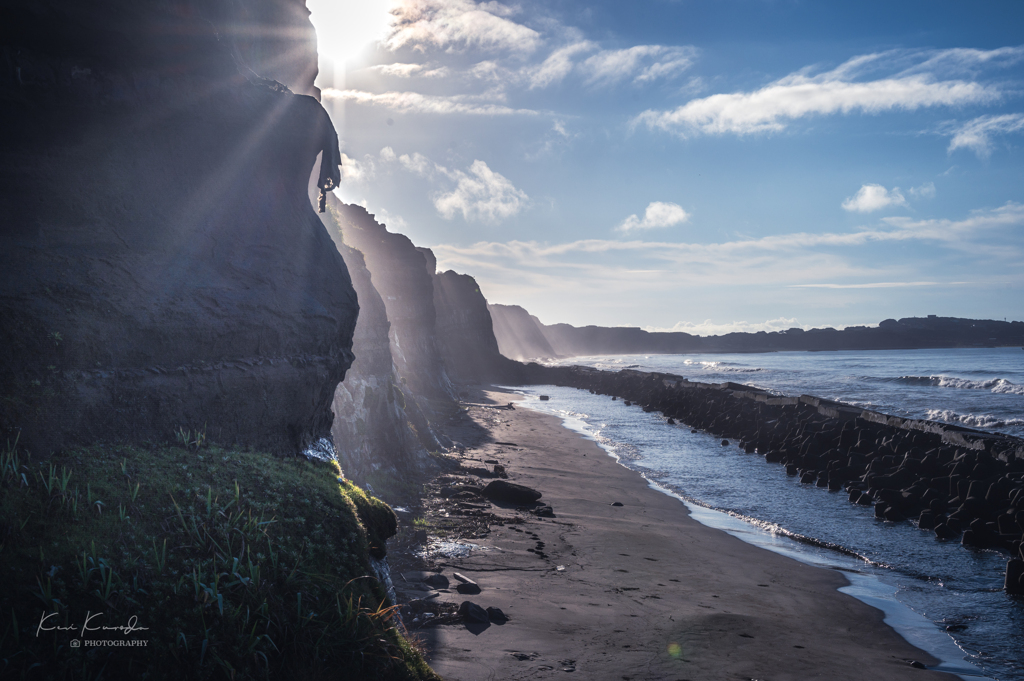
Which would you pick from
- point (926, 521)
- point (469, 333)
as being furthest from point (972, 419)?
point (469, 333)

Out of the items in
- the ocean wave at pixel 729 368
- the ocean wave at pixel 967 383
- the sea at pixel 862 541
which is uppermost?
the ocean wave at pixel 967 383

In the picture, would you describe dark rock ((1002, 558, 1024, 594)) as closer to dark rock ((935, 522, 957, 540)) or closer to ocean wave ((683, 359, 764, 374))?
dark rock ((935, 522, 957, 540))

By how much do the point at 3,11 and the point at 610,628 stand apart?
10.8 metres

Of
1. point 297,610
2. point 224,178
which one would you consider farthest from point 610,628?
point 224,178

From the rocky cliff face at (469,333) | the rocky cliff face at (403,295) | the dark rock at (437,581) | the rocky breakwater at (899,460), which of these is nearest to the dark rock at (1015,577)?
the rocky breakwater at (899,460)

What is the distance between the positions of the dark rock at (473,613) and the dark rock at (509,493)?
604 centimetres

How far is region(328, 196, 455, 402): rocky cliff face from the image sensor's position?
3067 cm

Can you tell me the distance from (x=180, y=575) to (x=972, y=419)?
3992cm

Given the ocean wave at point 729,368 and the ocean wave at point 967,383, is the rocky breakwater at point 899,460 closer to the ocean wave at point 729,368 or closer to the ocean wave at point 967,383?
the ocean wave at point 967,383

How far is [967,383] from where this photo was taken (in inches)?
1967

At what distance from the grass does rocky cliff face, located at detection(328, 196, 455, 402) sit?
2237cm

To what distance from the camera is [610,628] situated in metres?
7.58

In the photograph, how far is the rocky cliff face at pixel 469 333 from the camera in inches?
2817

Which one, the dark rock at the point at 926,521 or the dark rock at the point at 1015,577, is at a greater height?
the dark rock at the point at 1015,577
